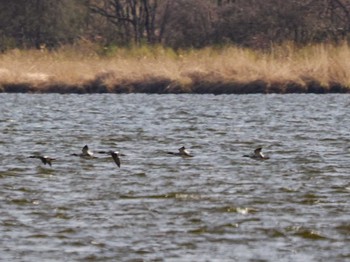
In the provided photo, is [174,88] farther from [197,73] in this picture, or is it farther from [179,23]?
[179,23]

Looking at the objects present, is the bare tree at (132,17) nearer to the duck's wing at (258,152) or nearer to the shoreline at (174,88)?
the shoreline at (174,88)

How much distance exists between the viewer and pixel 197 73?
35.4m

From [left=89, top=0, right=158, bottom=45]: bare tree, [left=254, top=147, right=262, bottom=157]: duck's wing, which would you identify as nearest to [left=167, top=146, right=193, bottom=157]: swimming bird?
[left=254, top=147, right=262, bottom=157]: duck's wing

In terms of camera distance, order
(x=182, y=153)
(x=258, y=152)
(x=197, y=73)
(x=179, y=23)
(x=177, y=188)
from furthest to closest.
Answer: (x=179, y=23) → (x=197, y=73) → (x=182, y=153) → (x=258, y=152) → (x=177, y=188)

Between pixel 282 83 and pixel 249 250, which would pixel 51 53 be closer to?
pixel 282 83

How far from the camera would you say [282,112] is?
2917cm

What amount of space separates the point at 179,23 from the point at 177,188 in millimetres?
31030

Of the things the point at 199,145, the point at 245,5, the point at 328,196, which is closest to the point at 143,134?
the point at 199,145

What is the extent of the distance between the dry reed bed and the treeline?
6.17 metres

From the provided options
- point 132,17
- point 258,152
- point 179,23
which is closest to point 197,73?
point 179,23

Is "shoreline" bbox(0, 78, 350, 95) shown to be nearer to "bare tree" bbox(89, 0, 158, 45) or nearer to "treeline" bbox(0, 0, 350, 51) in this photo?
"treeline" bbox(0, 0, 350, 51)

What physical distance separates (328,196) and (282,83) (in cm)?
2008

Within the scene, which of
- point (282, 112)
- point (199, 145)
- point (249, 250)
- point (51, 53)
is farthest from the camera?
point (51, 53)

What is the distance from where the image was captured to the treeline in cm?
4394
